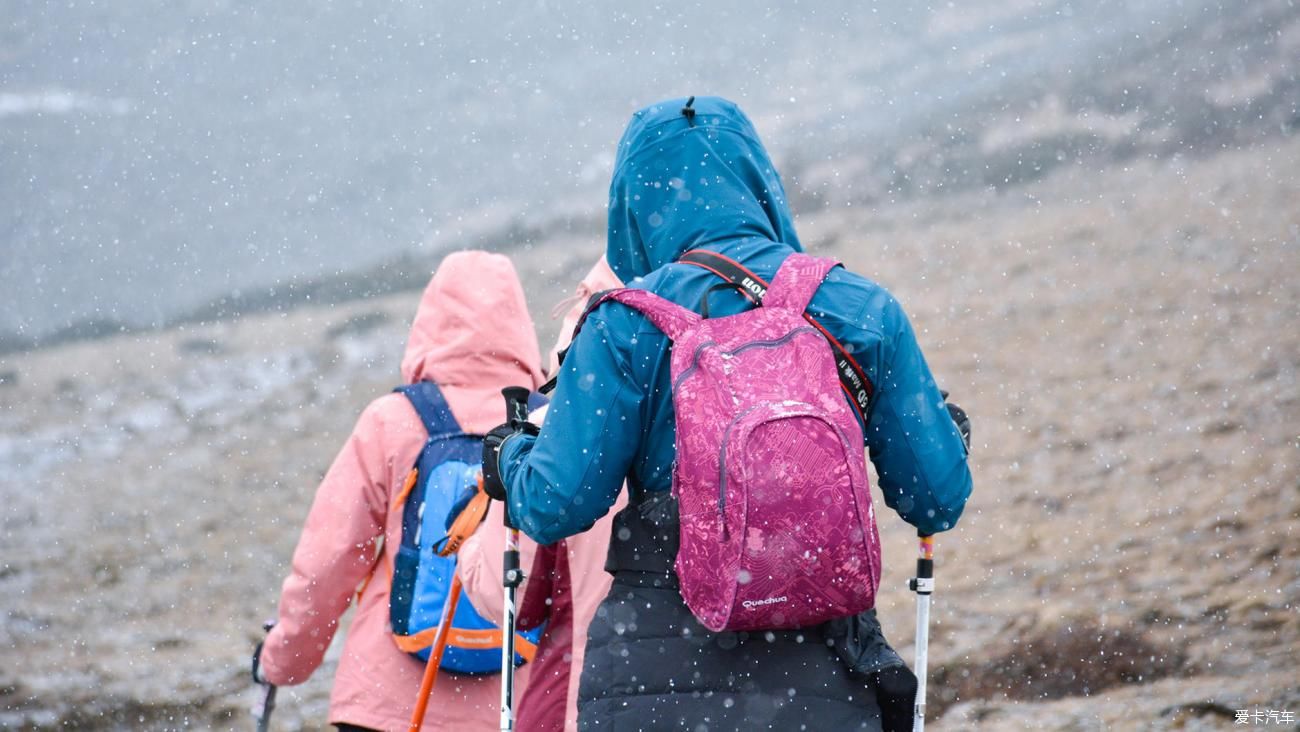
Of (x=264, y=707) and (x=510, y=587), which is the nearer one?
(x=510, y=587)

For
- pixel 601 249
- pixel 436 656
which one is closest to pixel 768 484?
pixel 436 656

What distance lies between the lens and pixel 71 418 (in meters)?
15.5

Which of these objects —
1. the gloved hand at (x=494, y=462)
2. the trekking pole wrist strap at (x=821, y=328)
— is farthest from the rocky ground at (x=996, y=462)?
the gloved hand at (x=494, y=462)

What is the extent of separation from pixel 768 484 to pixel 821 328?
1.20 ft

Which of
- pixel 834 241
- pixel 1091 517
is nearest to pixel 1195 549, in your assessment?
pixel 1091 517

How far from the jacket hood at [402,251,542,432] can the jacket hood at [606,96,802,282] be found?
3.94 ft

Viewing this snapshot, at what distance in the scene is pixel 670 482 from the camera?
213 cm

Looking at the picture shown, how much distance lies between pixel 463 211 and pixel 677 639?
21.4 meters

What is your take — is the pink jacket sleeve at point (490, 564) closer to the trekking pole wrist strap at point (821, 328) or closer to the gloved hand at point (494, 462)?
the gloved hand at point (494, 462)

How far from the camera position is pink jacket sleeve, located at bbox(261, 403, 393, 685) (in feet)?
11.2

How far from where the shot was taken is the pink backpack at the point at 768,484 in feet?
6.23

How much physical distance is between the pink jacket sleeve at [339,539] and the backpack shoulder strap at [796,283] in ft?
5.27

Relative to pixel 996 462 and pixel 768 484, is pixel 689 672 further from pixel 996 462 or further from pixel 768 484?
pixel 996 462

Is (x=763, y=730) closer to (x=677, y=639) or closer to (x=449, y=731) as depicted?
(x=677, y=639)
